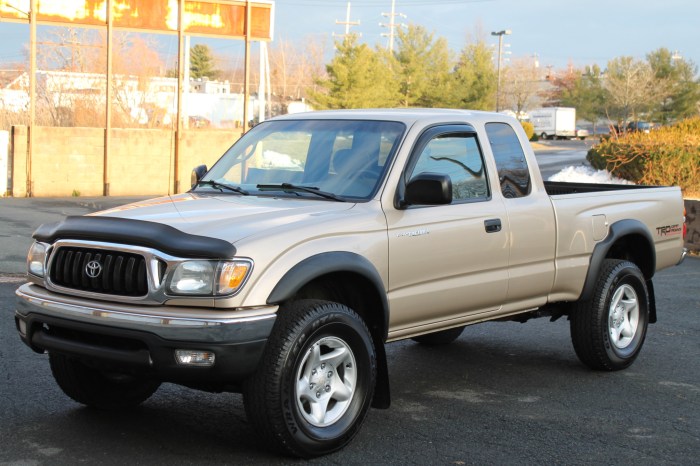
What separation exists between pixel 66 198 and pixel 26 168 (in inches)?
49.6

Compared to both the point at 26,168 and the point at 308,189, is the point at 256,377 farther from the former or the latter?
the point at 26,168

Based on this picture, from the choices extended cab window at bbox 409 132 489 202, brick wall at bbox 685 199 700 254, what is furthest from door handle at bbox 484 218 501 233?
brick wall at bbox 685 199 700 254

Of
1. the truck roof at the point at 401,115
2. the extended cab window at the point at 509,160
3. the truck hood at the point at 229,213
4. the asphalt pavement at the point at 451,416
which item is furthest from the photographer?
the extended cab window at the point at 509,160

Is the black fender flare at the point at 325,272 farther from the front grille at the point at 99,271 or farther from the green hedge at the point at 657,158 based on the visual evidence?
the green hedge at the point at 657,158

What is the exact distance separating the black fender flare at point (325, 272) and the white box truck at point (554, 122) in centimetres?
8681

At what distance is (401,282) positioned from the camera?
5809 millimetres

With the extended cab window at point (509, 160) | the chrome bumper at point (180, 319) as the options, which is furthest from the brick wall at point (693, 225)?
the chrome bumper at point (180, 319)

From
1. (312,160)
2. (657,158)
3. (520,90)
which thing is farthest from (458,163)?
(520,90)

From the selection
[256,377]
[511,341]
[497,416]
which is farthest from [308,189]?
[511,341]

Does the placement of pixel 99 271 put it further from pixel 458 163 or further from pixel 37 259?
pixel 458 163

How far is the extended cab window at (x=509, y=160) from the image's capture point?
22.2 ft

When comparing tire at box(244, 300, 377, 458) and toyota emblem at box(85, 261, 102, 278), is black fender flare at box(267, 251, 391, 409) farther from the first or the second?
toyota emblem at box(85, 261, 102, 278)

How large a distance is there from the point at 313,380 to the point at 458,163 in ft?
6.45

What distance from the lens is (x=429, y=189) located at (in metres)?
5.74
